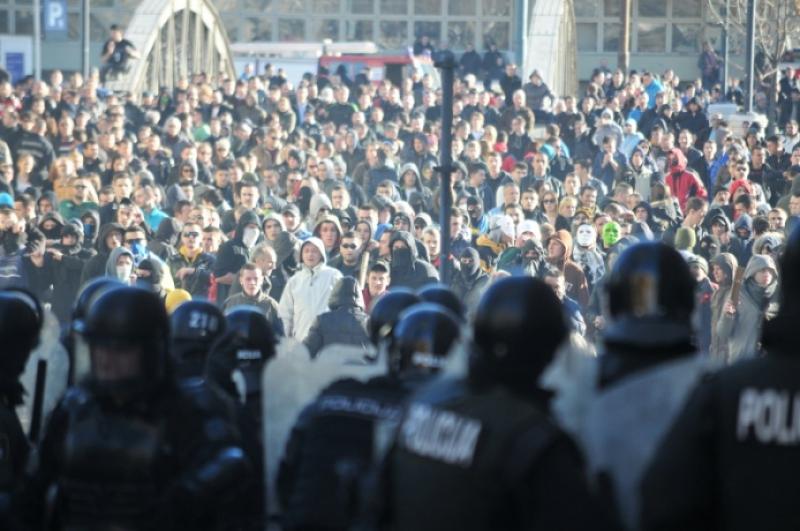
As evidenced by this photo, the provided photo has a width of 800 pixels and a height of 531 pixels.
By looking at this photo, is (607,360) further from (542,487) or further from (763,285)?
(763,285)

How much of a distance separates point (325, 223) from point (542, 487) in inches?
392

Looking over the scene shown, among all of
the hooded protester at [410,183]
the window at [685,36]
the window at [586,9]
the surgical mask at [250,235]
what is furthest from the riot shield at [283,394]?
the window at [685,36]

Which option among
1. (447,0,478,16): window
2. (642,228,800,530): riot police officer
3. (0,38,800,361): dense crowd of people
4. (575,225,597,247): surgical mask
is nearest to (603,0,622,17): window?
(447,0,478,16): window

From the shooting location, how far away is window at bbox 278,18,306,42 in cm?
4384

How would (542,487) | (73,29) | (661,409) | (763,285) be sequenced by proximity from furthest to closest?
(73,29) → (763,285) → (661,409) → (542,487)

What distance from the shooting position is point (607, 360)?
13.4 ft

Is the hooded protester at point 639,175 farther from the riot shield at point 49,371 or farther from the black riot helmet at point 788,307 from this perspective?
the black riot helmet at point 788,307

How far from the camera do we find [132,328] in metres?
4.63

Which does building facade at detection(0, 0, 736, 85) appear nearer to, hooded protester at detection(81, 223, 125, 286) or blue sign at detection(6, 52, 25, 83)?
blue sign at detection(6, 52, 25, 83)

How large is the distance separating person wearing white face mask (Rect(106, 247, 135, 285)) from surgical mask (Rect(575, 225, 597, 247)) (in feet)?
10.7

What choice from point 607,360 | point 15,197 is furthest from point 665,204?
point 607,360

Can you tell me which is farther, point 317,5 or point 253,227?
point 317,5

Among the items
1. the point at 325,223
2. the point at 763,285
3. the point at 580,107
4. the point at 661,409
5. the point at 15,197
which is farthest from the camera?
the point at 580,107

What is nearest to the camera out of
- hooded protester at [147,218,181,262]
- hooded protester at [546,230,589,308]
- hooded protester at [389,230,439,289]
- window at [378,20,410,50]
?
hooded protester at [389,230,439,289]
